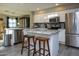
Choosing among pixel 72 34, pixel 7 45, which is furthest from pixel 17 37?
pixel 72 34

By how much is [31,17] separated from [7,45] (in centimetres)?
334

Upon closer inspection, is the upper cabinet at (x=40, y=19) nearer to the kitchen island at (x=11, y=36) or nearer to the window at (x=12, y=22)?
the window at (x=12, y=22)

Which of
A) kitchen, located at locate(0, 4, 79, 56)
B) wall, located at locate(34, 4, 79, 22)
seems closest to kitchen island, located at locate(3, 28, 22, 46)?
kitchen, located at locate(0, 4, 79, 56)

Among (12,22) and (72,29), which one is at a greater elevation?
(12,22)

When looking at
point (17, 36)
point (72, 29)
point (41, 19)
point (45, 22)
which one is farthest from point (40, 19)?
point (72, 29)

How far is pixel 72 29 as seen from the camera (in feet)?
18.4

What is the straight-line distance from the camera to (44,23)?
7914 millimetres

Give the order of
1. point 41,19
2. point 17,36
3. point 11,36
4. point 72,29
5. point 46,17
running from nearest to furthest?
point 72,29
point 11,36
point 17,36
point 46,17
point 41,19

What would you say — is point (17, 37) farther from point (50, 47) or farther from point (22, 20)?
point (50, 47)

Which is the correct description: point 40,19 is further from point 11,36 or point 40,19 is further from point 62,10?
point 11,36

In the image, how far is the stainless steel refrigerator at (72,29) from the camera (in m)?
5.43

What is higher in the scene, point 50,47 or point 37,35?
point 37,35

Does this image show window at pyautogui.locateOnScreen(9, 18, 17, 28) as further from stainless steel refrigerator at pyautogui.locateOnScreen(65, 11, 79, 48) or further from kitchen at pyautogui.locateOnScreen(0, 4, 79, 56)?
stainless steel refrigerator at pyautogui.locateOnScreen(65, 11, 79, 48)

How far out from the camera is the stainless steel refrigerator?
5.43m
